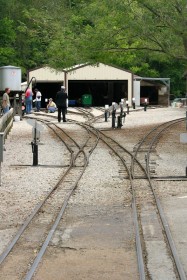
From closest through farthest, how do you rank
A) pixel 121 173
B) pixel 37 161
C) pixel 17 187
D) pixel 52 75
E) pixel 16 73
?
pixel 17 187 < pixel 121 173 < pixel 37 161 < pixel 16 73 < pixel 52 75

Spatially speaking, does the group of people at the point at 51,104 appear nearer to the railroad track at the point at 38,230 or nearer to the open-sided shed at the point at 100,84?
the open-sided shed at the point at 100,84

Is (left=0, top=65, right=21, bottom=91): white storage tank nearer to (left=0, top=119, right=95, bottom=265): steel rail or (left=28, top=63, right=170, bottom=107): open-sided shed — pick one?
(left=28, top=63, right=170, bottom=107): open-sided shed

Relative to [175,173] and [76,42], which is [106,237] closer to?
[175,173]

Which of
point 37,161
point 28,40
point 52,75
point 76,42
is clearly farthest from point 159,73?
point 37,161

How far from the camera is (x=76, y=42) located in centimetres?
3284

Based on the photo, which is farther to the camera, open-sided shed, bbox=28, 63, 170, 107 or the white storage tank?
open-sided shed, bbox=28, 63, 170, 107

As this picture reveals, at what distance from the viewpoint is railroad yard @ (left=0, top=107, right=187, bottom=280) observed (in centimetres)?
841

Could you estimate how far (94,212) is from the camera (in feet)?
40.0

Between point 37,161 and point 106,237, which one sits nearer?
point 106,237

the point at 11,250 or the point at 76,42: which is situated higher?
the point at 76,42

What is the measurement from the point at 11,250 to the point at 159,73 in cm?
6236

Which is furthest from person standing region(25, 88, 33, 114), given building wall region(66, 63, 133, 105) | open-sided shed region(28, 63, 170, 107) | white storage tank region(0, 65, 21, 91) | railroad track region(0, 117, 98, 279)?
railroad track region(0, 117, 98, 279)

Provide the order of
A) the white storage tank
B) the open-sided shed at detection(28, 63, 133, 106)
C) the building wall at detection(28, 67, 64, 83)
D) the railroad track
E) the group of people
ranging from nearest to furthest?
1. the railroad track
2. the group of people
3. the white storage tank
4. the building wall at detection(28, 67, 64, 83)
5. the open-sided shed at detection(28, 63, 133, 106)

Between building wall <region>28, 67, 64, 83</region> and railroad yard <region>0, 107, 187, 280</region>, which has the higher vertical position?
building wall <region>28, 67, 64, 83</region>
